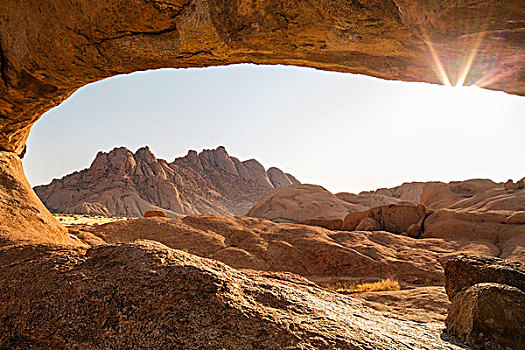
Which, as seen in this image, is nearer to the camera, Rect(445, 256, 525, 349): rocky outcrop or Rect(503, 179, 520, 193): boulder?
Rect(445, 256, 525, 349): rocky outcrop

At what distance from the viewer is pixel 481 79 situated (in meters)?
5.32

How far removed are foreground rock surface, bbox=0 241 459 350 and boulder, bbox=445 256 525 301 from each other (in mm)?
1939

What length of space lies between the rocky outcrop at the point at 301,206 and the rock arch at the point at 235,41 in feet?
108

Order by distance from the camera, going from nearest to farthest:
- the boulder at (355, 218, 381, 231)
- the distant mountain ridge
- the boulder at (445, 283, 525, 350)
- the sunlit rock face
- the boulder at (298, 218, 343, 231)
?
the boulder at (445, 283, 525, 350) → the sunlit rock face → the boulder at (355, 218, 381, 231) → the boulder at (298, 218, 343, 231) → the distant mountain ridge

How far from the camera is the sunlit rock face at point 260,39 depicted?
4320 mm

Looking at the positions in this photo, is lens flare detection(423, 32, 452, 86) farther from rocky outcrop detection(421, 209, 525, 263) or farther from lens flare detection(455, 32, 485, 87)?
rocky outcrop detection(421, 209, 525, 263)

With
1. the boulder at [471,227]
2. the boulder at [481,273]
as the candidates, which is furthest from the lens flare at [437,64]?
the boulder at [471,227]

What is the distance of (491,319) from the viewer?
332cm

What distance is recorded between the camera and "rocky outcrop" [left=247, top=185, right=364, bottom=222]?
39.6 meters

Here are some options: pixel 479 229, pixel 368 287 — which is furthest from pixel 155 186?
pixel 368 287

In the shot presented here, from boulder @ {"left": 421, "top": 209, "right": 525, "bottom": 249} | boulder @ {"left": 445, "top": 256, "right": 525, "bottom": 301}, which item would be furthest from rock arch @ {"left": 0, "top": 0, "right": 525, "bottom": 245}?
boulder @ {"left": 421, "top": 209, "right": 525, "bottom": 249}

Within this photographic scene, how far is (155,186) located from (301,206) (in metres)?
49.5

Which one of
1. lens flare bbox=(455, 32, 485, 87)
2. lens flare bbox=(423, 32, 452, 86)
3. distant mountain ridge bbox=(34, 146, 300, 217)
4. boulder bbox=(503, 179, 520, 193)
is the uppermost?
boulder bbox=(503, 179, 520, 193)

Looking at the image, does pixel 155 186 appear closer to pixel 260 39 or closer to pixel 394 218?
pixel 394 218
